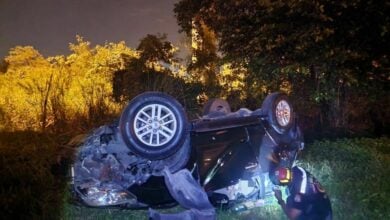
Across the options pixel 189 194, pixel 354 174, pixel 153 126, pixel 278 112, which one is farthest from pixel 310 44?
pixel 153 126

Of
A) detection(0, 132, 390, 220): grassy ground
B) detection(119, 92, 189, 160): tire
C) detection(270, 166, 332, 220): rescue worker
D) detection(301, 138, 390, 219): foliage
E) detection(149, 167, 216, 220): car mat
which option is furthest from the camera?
detection(301, 138, 390, 219): foliage

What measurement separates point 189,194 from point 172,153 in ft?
1.31

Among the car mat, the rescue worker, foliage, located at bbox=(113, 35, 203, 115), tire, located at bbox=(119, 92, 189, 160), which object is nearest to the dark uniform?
A: the rescue worker

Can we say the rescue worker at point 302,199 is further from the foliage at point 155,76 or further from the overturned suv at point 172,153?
the foliage at point 155,76

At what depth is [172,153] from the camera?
4.11 m

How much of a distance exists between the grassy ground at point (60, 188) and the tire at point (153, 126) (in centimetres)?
135

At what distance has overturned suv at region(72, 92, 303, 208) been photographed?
4.06 meters

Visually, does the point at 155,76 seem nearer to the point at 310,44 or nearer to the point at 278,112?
the point at 310,44

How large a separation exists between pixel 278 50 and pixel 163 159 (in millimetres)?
6255

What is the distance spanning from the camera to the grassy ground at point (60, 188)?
5.19 metres

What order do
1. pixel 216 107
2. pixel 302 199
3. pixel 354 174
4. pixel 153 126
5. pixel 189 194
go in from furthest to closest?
pixel 354 174 < pixel 216 107 < pixel 302 199 < pixel 189 194 < pixel 153 126

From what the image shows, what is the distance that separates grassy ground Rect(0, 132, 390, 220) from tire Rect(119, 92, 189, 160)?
1.35 metres

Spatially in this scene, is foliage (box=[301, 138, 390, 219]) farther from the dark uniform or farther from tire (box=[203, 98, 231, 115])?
tire (box=[203, 98, 231, 115])

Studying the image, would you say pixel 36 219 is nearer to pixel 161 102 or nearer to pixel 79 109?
pixel 161 102
